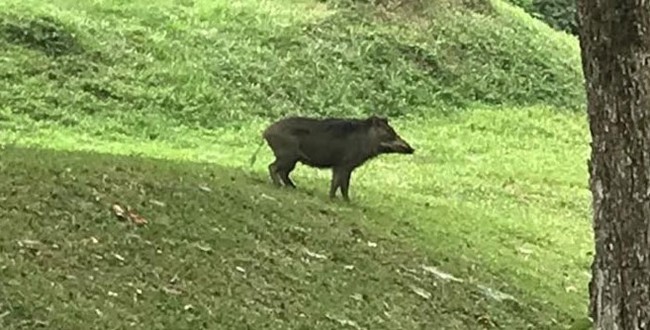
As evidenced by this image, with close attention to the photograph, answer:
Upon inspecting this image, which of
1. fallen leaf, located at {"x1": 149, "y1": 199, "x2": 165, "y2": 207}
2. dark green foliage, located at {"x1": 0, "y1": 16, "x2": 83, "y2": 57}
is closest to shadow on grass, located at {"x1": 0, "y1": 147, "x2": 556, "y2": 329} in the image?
fallen leaf, located at {"x1": 149, "y1": 199, "x2": 165, "y2": 207}

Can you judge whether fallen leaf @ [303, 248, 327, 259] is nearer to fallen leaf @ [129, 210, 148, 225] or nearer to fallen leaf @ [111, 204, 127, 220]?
fallen leaf @ [129, 210, 148, 225]

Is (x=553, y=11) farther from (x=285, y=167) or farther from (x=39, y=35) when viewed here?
(x=285, y=167)

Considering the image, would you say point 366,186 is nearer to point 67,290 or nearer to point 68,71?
point 68,71

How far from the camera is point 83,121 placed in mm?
17609

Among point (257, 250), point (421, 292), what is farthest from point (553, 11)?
point (257, 250)

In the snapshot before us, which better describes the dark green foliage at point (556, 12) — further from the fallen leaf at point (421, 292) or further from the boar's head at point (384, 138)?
the fallen leaf at point (421, 292)

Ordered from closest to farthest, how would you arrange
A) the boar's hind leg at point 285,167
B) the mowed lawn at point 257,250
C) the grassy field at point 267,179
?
the mowed lawn at point 257,250, the grassy field at point 267,179, the boar's hind leg at point 285,167

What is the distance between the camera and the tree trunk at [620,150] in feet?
16.7

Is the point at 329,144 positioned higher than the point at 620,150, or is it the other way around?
the point at 620,150

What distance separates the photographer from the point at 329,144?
12594 millimetres

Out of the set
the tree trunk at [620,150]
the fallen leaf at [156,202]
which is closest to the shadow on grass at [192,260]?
the fallen leaf at [156,202]

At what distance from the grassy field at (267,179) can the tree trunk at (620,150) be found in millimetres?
2726

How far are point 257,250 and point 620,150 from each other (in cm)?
450

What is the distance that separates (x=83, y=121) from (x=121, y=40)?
383 cm
